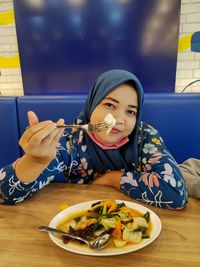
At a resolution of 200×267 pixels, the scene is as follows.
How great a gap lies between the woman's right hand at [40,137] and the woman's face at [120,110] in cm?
35

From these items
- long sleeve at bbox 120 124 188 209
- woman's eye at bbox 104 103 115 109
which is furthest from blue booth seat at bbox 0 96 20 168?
long sleeve at bbox 120 124 188 209

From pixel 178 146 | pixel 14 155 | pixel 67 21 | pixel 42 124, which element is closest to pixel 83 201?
pixel 42 124

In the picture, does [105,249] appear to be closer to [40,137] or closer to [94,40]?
[40,137]

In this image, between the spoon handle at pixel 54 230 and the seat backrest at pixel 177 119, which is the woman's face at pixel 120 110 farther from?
the seat backrest at pixel 177 119

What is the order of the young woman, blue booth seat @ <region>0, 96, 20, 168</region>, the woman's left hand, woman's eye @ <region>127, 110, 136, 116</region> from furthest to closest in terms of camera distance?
blue booth seat @ <region>0, 96, 20, 168</region> → woman's eye @ <region>127, 110, 136, 116</region> → the woman's left hand → the young woman

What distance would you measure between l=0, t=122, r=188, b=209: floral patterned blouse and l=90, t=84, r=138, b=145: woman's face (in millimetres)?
121

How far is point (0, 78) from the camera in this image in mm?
2881

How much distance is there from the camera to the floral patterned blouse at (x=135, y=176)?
0.85 m

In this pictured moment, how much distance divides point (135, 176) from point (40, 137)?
411 millimetres

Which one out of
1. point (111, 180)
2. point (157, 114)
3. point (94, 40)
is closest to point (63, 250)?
point (111, 180)

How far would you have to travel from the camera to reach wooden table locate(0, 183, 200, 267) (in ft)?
1.92

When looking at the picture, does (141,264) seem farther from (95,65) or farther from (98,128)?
(95,65)

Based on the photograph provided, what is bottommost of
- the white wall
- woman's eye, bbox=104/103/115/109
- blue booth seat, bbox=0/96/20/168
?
blue booth seat, bbox=0/96/20/168

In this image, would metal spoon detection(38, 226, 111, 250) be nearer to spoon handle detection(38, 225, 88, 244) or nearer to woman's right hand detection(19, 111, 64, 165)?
spoon handle detection(38, 225, 88, 244)
